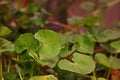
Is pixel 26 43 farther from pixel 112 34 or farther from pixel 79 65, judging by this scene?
pixel 112 34

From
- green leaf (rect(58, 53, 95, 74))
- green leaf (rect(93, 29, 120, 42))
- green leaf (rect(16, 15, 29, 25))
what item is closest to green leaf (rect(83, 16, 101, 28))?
green leaf (rect(93, 29, 120, 42))

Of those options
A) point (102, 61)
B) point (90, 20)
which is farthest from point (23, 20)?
point (102, 61)

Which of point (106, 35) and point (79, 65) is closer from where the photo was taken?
point (79, 65)

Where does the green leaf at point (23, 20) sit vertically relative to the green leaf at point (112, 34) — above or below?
above

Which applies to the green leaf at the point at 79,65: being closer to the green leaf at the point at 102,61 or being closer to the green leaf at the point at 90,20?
the green leaf at the point at 102,61

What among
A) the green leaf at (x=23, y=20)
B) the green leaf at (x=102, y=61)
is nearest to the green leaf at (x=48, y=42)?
the green leaf at (x=102, y=61)

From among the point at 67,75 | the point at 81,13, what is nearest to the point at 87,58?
the point at 67,75

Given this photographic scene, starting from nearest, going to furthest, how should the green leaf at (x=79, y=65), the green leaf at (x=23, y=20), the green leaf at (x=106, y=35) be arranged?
the green leaf at (x=79, y=65) < the green leaf at (x=106, y=35) < the green leaf at (x=23, y=20)
